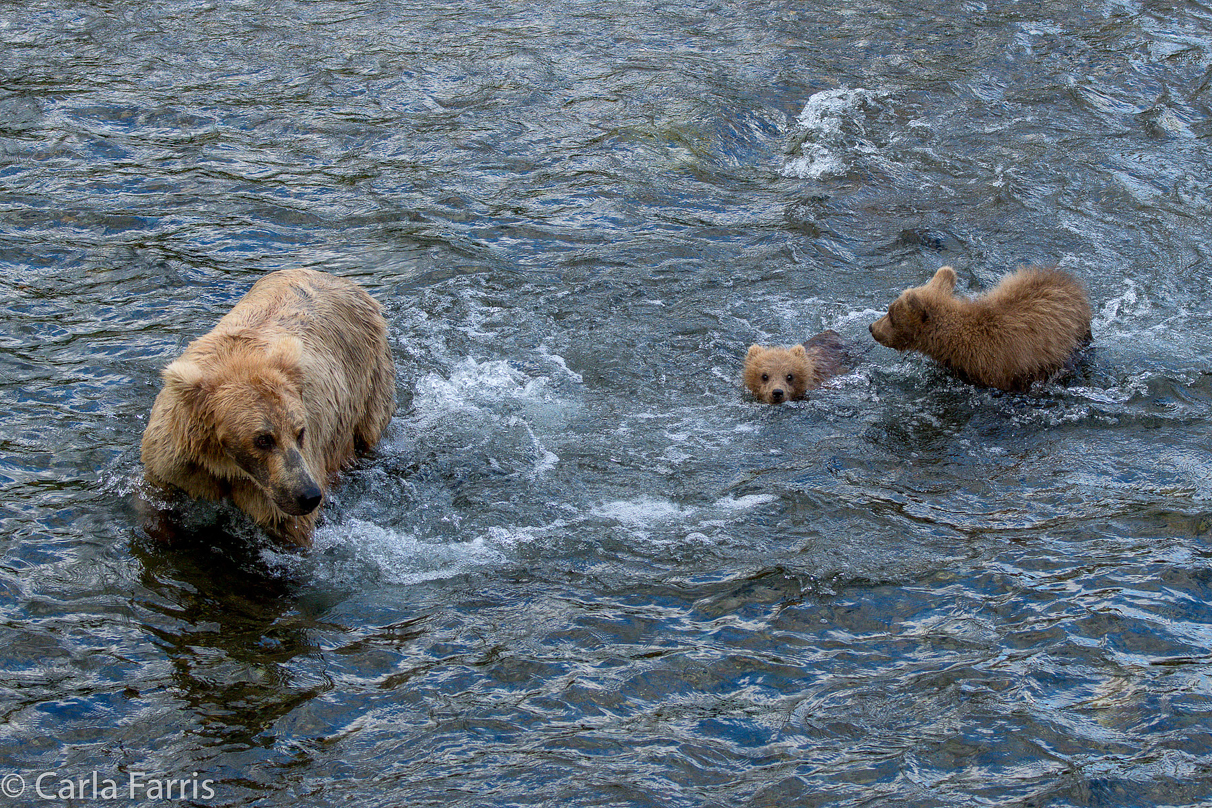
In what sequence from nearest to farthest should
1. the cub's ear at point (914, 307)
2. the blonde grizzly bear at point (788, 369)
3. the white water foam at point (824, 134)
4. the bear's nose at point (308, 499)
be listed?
the bear's nose at point (308, 499) → the blonde grizzly bear at point (788, 369) → the cub's ear at point (914, 307) → the white water foam at point (824, 134)

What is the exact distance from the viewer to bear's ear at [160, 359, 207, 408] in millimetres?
5098

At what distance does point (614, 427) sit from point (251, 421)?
2779 millimetres

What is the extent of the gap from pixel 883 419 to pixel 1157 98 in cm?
740

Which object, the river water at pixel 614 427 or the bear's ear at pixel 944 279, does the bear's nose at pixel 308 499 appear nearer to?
the river water at pixel 614 427

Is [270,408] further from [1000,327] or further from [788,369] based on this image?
[1000,327]

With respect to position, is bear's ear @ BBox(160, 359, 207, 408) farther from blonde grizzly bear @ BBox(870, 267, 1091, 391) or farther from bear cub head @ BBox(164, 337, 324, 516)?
blonde grizzly bear @ BBox(870, 267, 1091, 391)

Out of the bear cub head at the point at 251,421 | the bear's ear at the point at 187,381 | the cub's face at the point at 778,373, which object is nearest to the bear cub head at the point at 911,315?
the cub's face at the point at 778,373

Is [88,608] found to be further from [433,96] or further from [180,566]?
[433,96]

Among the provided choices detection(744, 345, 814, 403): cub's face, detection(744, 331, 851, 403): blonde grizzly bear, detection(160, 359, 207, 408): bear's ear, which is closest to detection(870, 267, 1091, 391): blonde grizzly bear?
detection(744, 331, 851, 403): blonde grizzly bear

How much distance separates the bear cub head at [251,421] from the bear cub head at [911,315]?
15.2 feet

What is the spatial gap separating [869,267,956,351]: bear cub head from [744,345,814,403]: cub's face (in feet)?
2.12

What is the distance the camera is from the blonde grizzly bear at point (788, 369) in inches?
297

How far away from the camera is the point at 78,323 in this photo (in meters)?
7.74

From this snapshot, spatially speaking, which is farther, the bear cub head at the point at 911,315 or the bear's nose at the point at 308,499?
the bear cub head at the point at 911,315
